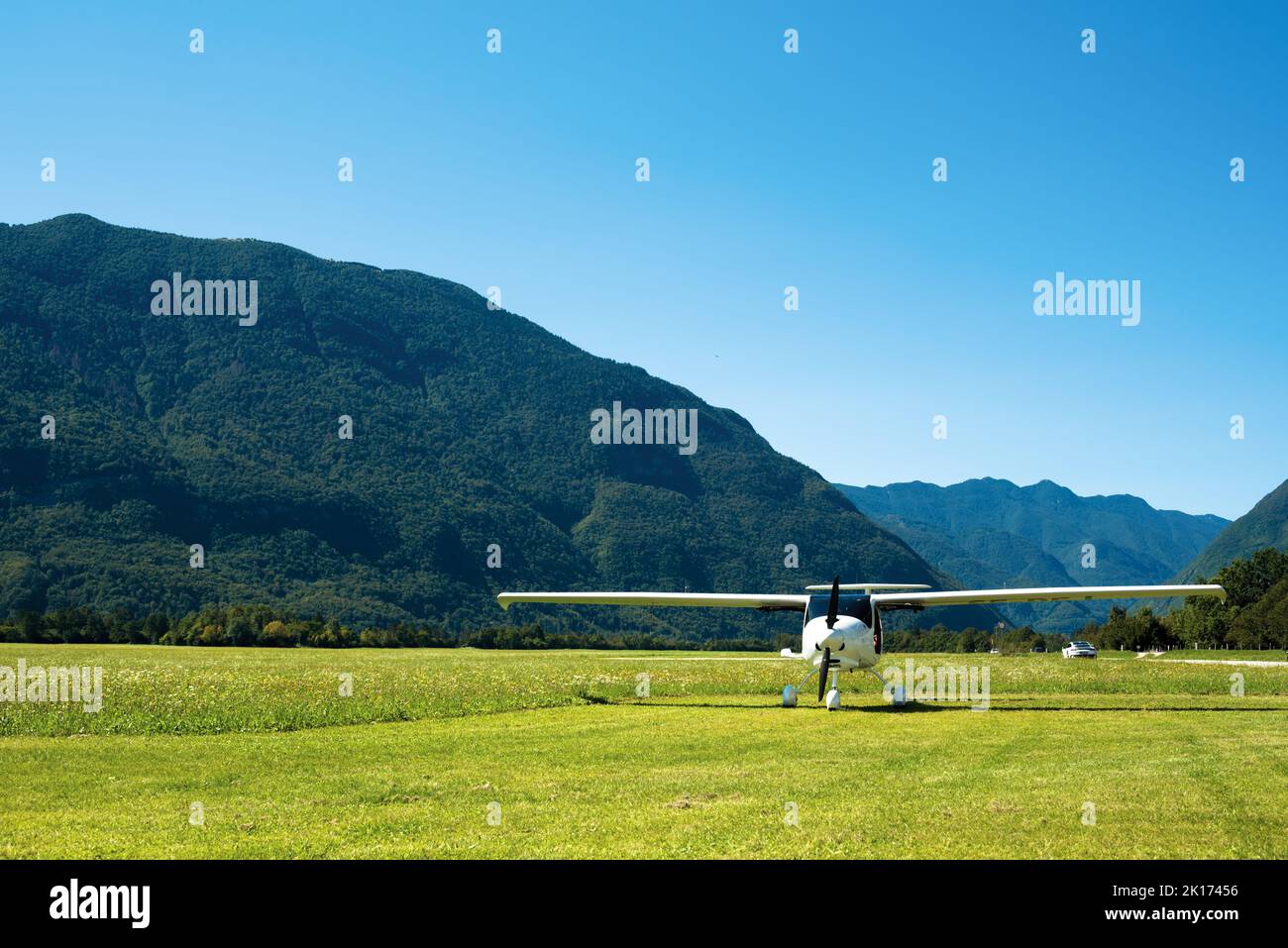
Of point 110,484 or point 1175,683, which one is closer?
point 1175,683

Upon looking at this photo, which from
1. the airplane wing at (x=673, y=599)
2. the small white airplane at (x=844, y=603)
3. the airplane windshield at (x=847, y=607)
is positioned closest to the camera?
the small white airplane at (x=844, y=603)

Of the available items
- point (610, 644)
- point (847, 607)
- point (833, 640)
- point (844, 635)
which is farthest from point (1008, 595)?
point (610, 644)

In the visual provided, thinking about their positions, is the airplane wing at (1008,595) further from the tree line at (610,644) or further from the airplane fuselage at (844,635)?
the tree line at (610,644)

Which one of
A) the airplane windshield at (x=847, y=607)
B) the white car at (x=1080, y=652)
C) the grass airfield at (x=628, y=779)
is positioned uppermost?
the airplane windshield at (x=847, y=607)

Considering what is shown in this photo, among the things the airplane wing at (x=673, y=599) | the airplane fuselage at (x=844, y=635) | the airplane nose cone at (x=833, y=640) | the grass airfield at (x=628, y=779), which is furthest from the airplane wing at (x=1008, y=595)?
the airplane nose cone at (x=833, y=640)
